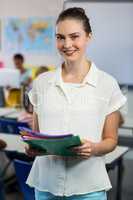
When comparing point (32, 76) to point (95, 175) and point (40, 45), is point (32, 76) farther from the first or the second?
point (95, 175)

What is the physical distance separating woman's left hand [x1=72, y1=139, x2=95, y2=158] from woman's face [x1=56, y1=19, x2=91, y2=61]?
13.6 inches

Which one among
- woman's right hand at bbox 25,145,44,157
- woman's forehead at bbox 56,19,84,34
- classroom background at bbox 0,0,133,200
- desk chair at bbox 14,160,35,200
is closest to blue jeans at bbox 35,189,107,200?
woman's right hand at bbox 25,145,44,157

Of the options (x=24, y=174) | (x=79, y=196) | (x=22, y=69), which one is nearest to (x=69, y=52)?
(x=79, y=196)

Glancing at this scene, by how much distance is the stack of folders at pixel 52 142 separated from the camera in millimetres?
1508

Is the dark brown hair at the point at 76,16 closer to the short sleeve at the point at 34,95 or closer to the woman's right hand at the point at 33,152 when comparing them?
the short sleeve at the point at 34,95

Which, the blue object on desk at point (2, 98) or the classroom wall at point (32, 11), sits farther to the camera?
the classroom wall at point (32, 11)

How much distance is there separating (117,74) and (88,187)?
146 inches

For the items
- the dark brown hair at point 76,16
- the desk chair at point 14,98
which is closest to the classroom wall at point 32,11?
the desk chair at point 14,98

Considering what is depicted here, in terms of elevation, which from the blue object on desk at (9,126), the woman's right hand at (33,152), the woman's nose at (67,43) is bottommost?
the blue object on desk at (9,126)

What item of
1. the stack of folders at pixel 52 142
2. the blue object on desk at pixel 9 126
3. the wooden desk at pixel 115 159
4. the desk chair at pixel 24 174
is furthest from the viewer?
the blue object on desk at pixel 9 126

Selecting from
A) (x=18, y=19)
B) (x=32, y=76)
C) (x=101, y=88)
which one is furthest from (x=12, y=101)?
(x=101, y=88)

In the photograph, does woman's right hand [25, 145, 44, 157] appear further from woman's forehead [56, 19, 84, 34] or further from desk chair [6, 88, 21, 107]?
desk chair [6, 88, 21, 107]

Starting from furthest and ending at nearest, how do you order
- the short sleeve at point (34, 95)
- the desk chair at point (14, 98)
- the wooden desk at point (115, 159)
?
the desk chair at point (14, 98) < the wooden desk at point (115, 159) < the short sleeve at point (34, 95)

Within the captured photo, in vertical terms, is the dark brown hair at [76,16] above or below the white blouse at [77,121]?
above
